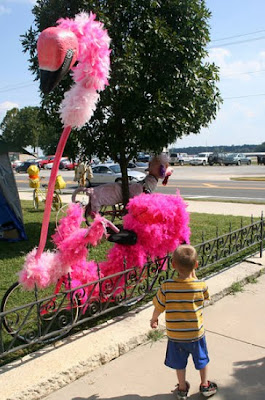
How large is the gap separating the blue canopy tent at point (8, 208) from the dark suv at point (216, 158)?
36619 mm

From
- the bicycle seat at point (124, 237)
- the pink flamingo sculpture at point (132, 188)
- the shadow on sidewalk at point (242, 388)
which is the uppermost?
the pink flamingo sculpture at point (132, 188)

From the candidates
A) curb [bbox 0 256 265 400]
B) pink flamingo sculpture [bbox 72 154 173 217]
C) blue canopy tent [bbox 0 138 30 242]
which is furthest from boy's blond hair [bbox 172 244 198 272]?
blue canopy tent [bbox 0 138 30 242]

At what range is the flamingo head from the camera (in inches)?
106

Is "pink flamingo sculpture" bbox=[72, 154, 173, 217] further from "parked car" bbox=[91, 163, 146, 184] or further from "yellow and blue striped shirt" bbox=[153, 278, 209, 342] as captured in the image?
"parked car" bbox=[91, 163, 146, 184]

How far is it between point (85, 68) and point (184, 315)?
1965mm

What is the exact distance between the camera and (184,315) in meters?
2.67

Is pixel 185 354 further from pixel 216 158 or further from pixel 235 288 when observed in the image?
pixel 216 158

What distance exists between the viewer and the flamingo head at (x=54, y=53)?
8.86 ft

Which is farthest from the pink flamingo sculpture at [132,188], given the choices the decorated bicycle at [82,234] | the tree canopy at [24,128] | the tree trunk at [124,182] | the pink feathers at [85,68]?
the tree canopy at [24,128]

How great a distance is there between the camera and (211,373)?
10.0 feet

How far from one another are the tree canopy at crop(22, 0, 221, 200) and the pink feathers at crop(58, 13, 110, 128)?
2.89 meters

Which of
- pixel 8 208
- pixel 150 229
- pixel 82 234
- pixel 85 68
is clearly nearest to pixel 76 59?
pixel 85 68

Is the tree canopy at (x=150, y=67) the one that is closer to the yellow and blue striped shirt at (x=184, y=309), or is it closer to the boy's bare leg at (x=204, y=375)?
the yellow and blue striped shirt at (x=184, y=309)

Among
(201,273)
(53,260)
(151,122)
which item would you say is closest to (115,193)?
(151,122)
